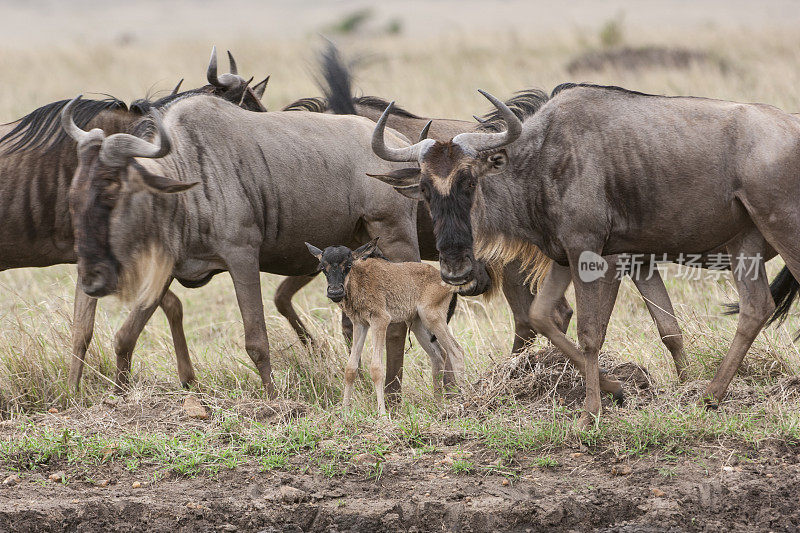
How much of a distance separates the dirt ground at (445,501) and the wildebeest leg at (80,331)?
1.43 meters

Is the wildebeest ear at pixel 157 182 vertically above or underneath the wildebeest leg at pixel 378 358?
above

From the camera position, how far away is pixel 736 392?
18.1 ft

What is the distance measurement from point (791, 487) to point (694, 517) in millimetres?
478

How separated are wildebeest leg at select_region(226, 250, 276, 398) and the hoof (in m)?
1.94

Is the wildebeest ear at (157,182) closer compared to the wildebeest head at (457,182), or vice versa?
the wildebeest head at (457,182)

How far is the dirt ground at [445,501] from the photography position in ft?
13.9

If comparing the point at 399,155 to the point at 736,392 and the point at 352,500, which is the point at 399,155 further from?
the point at 736,392

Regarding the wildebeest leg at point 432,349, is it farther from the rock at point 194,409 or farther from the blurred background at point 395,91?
the rock at point 194,409

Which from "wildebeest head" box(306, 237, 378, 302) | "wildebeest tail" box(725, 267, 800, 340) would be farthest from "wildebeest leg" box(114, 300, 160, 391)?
"wildebeest tail" box(725, 267, 800, 340)

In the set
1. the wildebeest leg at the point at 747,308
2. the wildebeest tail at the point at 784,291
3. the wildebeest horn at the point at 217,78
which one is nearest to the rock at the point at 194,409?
the wildebeest horn at the point at 217,78

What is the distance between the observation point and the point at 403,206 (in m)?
6.08

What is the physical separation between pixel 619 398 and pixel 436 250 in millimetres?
1944

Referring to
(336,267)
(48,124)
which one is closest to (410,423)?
(336,267)

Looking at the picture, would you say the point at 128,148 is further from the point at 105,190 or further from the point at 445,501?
the point at 445,501
